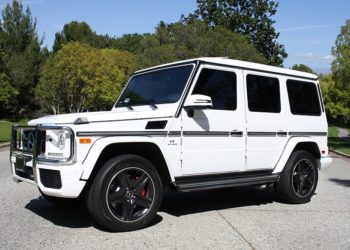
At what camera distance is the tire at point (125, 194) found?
5.66m

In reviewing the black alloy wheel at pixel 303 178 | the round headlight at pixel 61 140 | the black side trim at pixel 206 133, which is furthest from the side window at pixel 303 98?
the round headlight at pixel 61 140

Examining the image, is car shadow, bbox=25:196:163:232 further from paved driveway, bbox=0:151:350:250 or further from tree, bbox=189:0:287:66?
tree, bbox=189:0:287:66

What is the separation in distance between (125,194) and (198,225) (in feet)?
3.74

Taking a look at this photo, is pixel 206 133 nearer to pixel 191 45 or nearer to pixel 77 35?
pixel 191 45

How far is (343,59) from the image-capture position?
28531mm

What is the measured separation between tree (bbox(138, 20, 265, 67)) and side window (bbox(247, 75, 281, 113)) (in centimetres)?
3072

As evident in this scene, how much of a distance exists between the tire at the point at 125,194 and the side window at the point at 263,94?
2116mm

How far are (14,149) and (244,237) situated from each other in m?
3.26

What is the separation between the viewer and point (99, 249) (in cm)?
522

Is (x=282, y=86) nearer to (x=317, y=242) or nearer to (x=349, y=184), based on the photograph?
(x=317, y=242)

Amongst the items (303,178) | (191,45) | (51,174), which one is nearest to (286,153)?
(303,178)

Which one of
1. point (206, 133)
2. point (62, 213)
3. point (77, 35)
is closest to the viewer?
point (206, 133)

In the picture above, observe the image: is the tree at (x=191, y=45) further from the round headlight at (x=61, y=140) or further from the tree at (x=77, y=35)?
the round headlight at (x=61, y=140)

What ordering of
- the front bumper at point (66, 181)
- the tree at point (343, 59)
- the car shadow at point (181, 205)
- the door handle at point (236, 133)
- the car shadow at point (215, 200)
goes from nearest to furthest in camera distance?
the front bumper at point (66, 181), the car shadow at point (181, 205), the door handle at point (236, 133), the car shadow at point (215, 200), the tree at point (343, 59)
